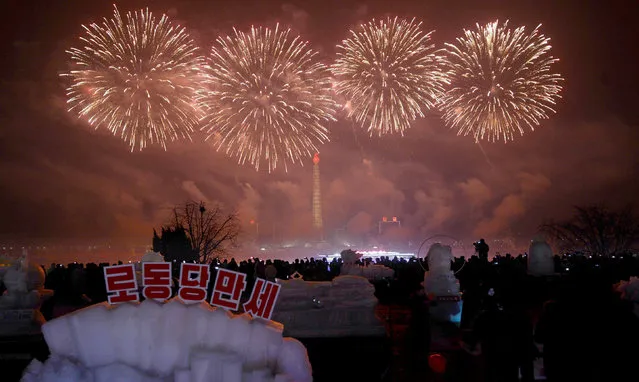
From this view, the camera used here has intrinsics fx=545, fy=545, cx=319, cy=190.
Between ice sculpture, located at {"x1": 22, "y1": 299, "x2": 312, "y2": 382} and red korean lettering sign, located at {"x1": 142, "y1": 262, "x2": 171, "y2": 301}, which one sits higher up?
red korean lettering sign, located at {"x1": 142, "y1": 262, "x2": 171, "y2": 301}

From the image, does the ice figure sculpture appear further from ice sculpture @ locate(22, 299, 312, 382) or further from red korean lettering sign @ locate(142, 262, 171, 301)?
ice sculpture @ locate(22, 299, 312, 382)

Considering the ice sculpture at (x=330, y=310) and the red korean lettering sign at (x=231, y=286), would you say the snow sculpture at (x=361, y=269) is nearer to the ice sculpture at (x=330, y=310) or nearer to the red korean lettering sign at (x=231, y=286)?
the ice sculpture at (x=330, y=310)

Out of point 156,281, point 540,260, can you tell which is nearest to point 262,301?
point 156,281

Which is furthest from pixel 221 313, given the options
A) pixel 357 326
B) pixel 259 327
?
pixel 357 326

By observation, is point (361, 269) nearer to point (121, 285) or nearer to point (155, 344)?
point (121, 285)

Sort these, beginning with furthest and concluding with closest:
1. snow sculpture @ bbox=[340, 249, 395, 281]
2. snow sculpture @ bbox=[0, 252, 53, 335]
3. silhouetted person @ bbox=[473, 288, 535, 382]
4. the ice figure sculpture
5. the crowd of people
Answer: snow sculpture @ bbox=[340, 249, 395, 281] → the ice figure sculpture → snow sculpture @ bbox=[0, 252, 53, 335] → silhouetted person @ bbox=[473, 288, 535, 382] → the crowd of people

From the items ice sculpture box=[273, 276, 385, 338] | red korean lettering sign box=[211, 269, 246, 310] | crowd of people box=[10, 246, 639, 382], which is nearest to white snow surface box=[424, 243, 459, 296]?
ice sculpture box=[273, 276, 385, 338]
